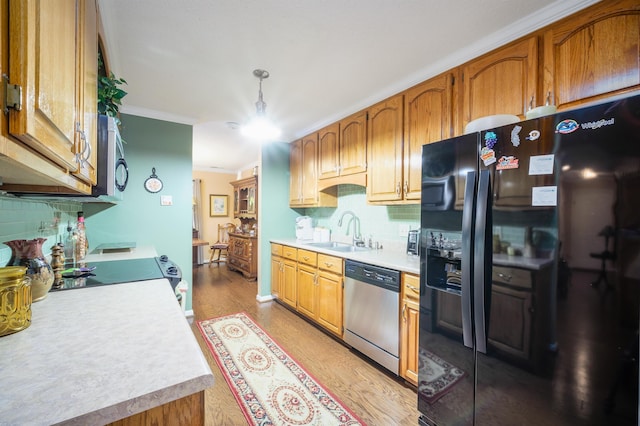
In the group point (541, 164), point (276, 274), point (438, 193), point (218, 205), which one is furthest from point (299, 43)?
point (218, 205)

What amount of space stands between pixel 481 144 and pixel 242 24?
1537 millimetres

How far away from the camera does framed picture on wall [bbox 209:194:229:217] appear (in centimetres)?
676

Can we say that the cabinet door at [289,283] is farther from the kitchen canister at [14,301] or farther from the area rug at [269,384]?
the kitchen canister at [14,301]

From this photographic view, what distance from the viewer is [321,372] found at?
2123 millimetres

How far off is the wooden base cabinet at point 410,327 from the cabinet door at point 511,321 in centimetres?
59

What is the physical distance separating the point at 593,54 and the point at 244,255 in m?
Answer: 5.09

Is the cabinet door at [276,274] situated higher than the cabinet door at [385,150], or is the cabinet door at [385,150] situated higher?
the cabinet door at [385,150]

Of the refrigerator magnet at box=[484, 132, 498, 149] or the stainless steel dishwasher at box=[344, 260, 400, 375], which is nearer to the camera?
the refrigerator magnet at box=[484, 132, 498, 149]

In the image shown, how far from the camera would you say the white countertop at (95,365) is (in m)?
0.52

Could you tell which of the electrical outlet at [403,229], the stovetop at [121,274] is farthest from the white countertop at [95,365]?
the electrical outlet at [403,229]

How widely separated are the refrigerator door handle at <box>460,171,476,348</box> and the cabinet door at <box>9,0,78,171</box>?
1.52 metres

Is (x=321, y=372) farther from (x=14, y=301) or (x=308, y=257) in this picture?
(x=14, y=301)

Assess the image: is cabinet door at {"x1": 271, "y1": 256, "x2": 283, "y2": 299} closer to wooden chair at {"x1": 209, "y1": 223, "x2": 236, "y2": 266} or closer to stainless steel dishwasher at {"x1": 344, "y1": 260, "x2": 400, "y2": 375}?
stainless steel dishwasher at {"x1": 344, "y1": 260, "x2": 400, "y2": 375}

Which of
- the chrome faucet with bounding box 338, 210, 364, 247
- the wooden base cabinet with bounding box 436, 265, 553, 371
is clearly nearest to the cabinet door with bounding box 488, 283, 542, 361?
the wooden base cabinet with bounding box 436, 265, 553, 371
